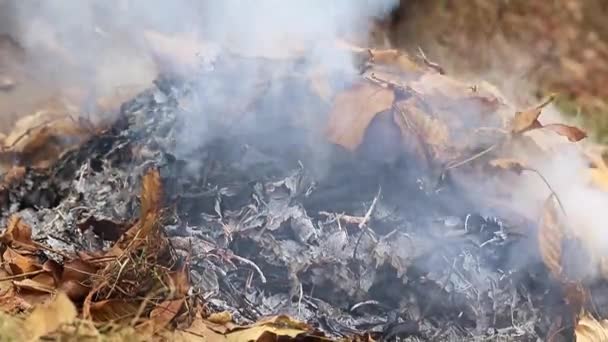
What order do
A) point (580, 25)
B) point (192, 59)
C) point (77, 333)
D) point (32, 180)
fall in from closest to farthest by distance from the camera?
1. point (77, 333)
2. point (32, 180)
3. point (192, 59)
4. point (580, 25)

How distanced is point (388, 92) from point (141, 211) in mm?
542

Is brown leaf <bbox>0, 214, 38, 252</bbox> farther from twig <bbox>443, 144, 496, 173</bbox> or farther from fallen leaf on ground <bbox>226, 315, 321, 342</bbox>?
twig <bbox>443, 144, 496, 173</bbox>

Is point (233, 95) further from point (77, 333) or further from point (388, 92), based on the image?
point (77, 333)

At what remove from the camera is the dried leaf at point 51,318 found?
48.7 inches

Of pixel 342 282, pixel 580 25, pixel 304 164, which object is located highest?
pixel 304 164

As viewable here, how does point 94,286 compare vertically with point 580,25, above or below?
above

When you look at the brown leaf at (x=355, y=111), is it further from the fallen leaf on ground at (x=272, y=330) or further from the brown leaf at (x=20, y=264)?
the brown leaf at (x=20, y=264)

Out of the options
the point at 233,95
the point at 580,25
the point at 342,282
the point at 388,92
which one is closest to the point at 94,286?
the point at 342,282

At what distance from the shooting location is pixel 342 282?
1595mm

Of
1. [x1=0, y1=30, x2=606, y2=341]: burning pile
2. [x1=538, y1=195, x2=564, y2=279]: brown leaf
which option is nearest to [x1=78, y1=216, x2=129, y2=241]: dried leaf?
[x1=0, y1=30, x2=606, y2=341]: burning pile

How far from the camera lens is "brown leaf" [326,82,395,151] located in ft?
5.73

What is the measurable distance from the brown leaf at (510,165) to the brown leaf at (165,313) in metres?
0.67

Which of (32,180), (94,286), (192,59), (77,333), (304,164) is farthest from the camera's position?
(192,59)

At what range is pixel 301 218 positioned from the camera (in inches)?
65.4
